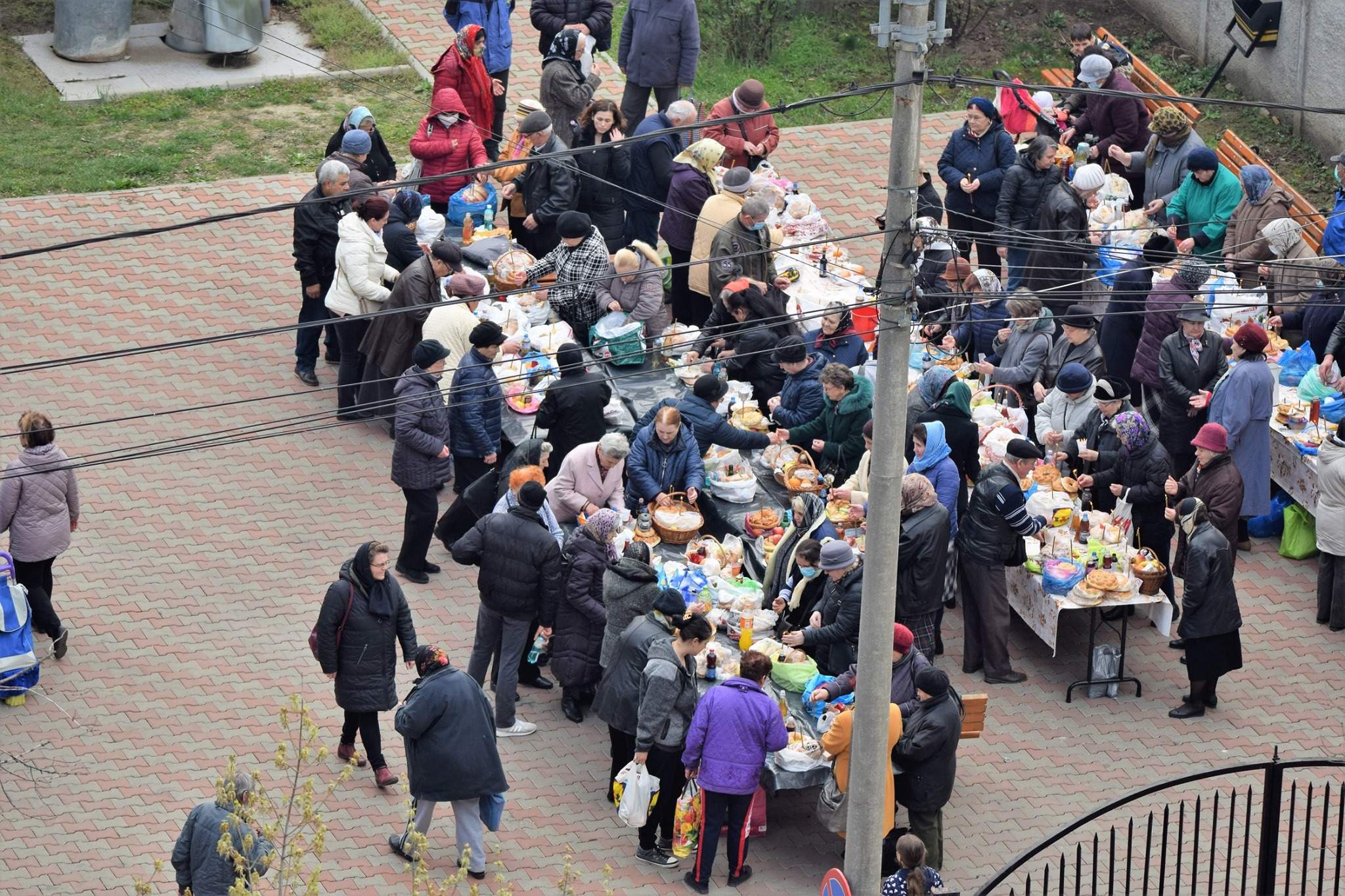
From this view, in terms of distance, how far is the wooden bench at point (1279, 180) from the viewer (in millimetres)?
16828

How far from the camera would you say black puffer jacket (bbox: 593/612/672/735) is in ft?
37.0

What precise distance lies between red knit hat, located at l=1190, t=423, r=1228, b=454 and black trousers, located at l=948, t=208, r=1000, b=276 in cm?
384

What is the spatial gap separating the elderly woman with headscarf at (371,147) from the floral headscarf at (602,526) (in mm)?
5271

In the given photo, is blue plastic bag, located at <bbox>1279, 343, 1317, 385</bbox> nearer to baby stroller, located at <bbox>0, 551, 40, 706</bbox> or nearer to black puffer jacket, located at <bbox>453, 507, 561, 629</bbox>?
black puffer jacket, located at <bbox>453, 507, 561, 629</bbox>

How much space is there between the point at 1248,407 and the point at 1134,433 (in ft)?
3.36

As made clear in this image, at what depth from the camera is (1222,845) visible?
38.2ft

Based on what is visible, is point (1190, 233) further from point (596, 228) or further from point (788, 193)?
point (596, 228)

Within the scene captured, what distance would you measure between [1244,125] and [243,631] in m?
12.4

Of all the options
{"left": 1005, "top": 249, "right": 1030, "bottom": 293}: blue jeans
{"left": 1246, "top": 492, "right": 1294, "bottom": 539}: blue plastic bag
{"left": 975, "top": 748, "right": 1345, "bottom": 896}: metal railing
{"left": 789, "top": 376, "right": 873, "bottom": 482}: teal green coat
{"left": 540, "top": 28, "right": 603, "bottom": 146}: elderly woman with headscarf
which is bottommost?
{"left": 975, "top": 748, "right": 1345, "bottom": 896}: metal railing

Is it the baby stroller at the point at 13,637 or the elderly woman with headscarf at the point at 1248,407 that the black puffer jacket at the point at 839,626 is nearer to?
the elderly woman with headscarf at the point at 1248,407

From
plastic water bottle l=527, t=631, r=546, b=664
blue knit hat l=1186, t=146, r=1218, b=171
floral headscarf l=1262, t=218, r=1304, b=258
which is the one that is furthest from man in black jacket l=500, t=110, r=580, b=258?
floral headscarf l=1262, t=218, r=1304, b=258

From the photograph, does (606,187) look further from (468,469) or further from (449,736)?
(449,736)

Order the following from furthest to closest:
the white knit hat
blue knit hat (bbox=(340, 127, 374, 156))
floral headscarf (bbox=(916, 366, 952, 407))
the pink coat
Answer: the white knit hat
blue knit hat (bbox=(340, 127, 374, 156))
floral headscarf (bbox=(916, 366, 952, 407))
the pink coat

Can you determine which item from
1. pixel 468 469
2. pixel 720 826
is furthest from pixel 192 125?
pixel 720 826
